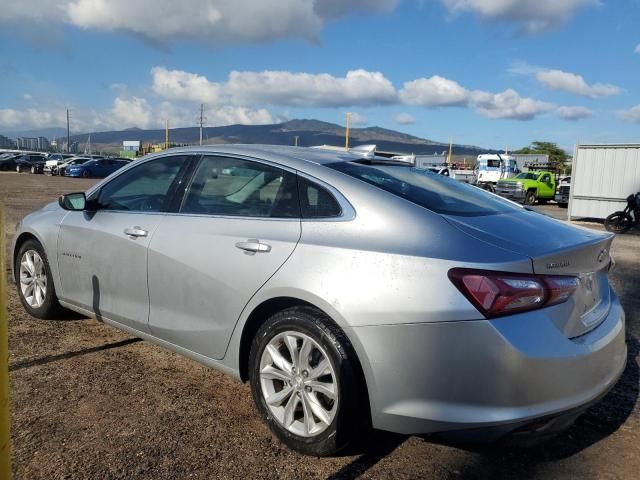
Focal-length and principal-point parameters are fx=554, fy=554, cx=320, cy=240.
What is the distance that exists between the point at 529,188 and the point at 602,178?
33.1 feet

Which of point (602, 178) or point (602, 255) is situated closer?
point (602, 255)

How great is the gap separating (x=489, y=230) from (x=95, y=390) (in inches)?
98.5

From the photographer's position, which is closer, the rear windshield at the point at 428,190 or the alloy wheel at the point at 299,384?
the alloy wheel at the point at 299,384

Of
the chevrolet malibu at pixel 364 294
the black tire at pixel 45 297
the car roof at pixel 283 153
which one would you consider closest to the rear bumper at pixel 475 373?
the chevrolet malibu at pixel 364 294

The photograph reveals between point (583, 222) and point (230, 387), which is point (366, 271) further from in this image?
point (583, 222)

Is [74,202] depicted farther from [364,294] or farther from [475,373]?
[475,373]

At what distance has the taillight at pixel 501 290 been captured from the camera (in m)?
2.26

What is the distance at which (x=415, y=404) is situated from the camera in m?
2.38

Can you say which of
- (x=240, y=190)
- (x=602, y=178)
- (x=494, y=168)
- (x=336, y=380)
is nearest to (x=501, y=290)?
(x=336, y=380)

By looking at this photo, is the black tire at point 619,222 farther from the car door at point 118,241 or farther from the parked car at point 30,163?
the parked car at point 30,163

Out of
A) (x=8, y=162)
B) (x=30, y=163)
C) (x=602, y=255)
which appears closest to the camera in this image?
(x=602, y=255)

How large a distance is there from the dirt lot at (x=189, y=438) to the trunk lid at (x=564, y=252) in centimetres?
77

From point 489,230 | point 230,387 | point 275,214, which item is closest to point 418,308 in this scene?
point 489,230

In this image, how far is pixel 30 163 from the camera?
47.7 metres
